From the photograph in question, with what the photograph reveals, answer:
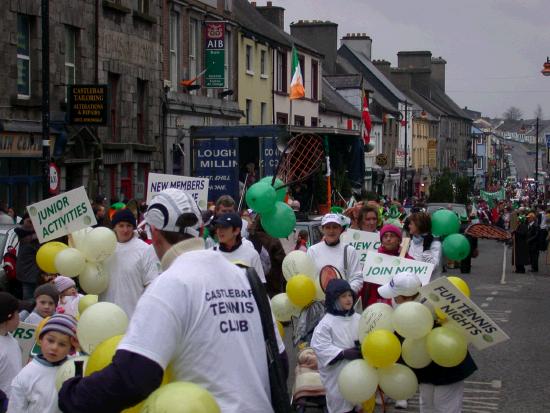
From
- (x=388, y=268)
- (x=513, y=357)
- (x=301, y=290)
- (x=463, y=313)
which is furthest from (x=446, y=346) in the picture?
(x=513, y=357)

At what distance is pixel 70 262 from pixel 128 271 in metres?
0.60

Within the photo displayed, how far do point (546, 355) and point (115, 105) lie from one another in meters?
15.8

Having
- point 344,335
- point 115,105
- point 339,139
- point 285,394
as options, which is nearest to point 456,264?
point 339,139

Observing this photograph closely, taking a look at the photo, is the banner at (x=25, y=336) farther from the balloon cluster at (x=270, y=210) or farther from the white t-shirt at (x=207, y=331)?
the balloon cluster at (x=270, y=210)

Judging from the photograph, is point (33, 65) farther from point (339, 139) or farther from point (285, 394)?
point (285, 394)

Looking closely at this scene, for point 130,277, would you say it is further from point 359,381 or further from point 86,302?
point 359,381

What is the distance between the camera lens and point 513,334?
1415 centimetres

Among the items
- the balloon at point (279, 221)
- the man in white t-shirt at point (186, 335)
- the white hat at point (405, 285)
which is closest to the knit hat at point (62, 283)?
the balloon at point (279, 221)

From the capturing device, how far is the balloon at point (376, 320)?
7082 millimetres

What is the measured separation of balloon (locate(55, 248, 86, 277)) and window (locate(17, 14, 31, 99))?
12.6m

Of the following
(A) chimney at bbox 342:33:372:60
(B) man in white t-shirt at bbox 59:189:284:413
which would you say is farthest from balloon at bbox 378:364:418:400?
(A) chimney at bbox 342:33:372:60

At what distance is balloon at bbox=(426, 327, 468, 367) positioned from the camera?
6684mm

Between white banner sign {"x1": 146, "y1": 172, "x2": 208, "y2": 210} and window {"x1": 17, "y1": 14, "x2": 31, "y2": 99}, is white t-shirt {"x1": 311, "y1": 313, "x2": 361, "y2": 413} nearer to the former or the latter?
white banner sign {"x1": 146, "y1": 172, "x2": 208, "y2": 210}

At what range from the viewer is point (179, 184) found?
43.9 feet
